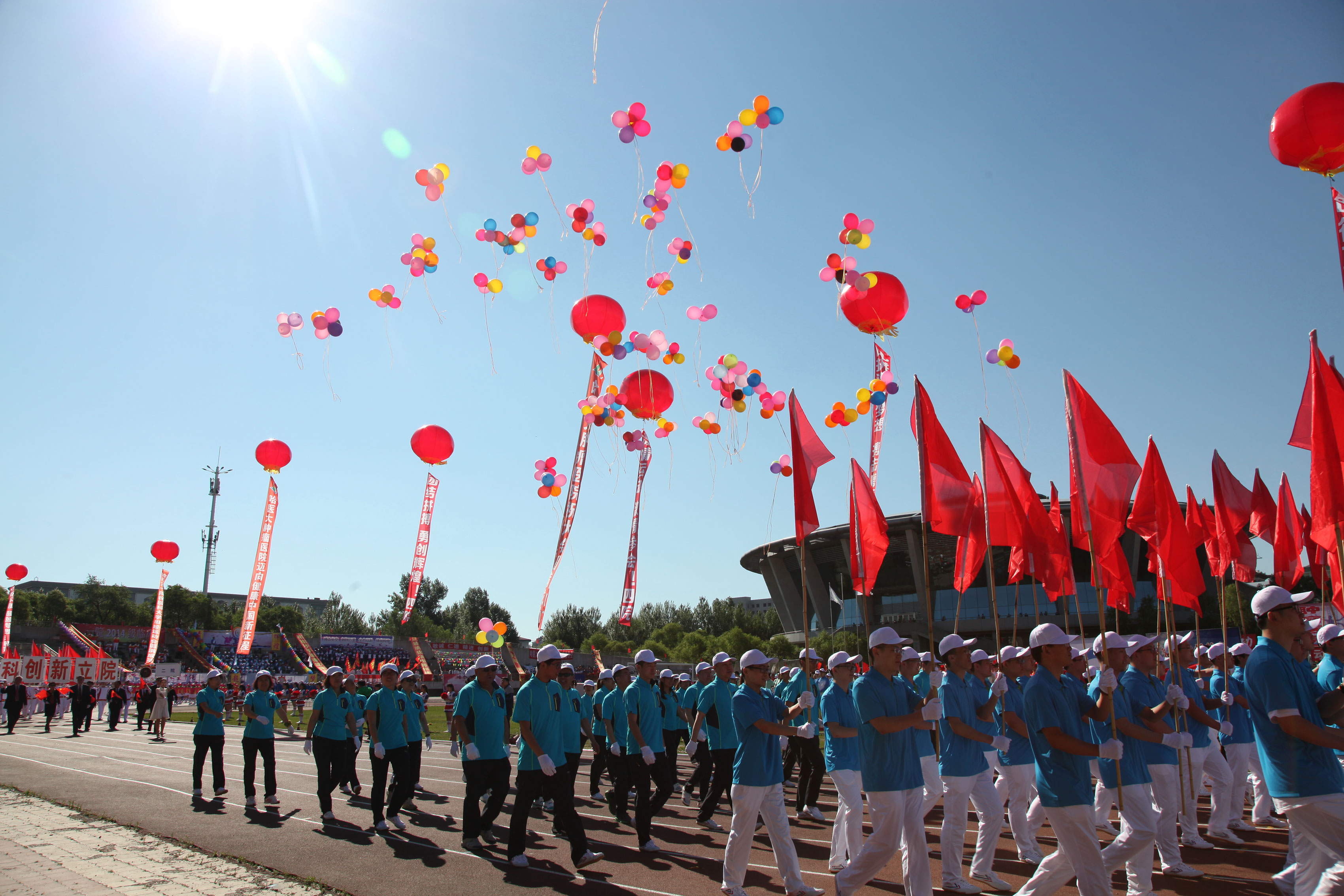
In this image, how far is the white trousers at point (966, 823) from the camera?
7289mm

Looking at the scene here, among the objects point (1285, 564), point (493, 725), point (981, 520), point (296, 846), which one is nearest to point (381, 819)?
point (296, 846)

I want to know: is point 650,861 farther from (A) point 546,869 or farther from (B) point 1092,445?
(B) point 1092,445

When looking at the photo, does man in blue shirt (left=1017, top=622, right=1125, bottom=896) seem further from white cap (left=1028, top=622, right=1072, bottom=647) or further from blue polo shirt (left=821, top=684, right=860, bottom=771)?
blue polo shirt (left=821, top=684, right=860, bottom=771)

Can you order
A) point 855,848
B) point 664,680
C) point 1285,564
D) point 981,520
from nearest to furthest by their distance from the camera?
1. point 855,848
2. point 981,520
3. point 664,680
4. point 1285,564

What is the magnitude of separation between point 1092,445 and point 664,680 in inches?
316

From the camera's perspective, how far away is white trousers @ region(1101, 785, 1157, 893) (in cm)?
598

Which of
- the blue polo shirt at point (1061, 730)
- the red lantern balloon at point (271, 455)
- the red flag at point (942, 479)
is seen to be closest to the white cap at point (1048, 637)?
the blue polo shirt at point (1061, 730)

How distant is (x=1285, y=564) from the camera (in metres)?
15.4

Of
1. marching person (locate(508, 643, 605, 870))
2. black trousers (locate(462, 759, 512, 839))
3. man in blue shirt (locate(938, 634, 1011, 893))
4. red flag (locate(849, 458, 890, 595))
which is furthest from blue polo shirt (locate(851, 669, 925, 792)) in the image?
red flag (locate(849, 458, 890, 595))

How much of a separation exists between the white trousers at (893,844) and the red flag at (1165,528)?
693cm

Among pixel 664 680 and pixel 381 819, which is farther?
pixel 664 680

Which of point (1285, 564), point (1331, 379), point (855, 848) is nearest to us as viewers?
point (855, 848)

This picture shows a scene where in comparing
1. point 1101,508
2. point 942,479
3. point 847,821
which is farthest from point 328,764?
point 1101,508

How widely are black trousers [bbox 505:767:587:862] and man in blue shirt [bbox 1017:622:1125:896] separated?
166 inches
